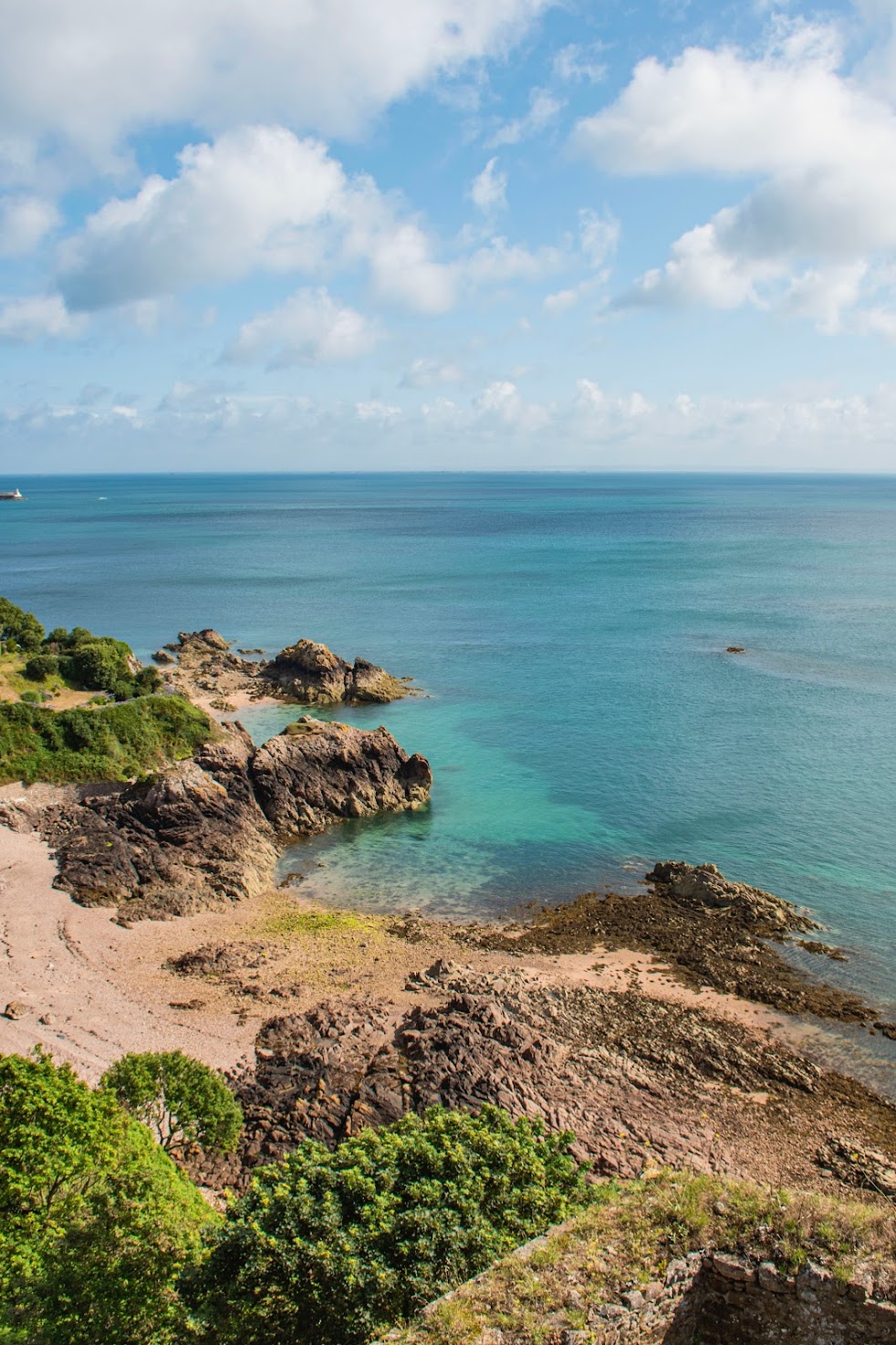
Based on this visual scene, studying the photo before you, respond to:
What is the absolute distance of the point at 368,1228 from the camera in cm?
1648

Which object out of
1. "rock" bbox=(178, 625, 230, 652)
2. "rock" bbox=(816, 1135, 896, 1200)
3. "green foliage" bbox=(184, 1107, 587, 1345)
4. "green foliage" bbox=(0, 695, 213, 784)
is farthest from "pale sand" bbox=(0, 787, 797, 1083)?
"rock" bbox=(178, 625, 230, 652)

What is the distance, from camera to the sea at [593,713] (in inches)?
1673

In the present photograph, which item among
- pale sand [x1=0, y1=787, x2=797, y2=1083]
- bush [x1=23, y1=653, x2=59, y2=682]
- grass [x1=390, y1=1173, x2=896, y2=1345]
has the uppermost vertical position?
bush [x1=23, y1=653, x2=59, y2=682]

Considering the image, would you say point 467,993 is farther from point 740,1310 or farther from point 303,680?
point 303,680

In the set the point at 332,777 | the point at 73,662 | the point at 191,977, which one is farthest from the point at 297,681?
the point at 191,977

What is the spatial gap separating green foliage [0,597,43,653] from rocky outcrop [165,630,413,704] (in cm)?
1129

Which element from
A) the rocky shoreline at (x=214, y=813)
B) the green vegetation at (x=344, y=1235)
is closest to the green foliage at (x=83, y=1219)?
the green vegetation at (x=344, y=1235)

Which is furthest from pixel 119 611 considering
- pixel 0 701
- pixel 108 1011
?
pixel 108 1011

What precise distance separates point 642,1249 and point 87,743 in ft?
138

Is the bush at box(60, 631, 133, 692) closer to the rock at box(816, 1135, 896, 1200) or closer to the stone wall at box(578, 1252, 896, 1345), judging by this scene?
the rock at box(816, 1135, 896, 1200)

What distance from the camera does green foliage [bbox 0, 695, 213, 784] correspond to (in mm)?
47219

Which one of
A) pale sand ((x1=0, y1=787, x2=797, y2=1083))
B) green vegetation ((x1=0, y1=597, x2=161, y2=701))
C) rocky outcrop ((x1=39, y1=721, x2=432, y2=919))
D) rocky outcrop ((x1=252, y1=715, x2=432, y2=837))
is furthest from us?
green vegetation ((x1=0, y1=597, x2=161, y2=701))

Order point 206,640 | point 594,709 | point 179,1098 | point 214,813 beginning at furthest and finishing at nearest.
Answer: point 206,640 < point 594,709 < point 214,813 < point 179,1098

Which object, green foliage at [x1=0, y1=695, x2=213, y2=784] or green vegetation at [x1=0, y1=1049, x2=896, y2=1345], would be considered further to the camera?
green foliage at [x1=0, y1=695, x2=213, y2=784]
